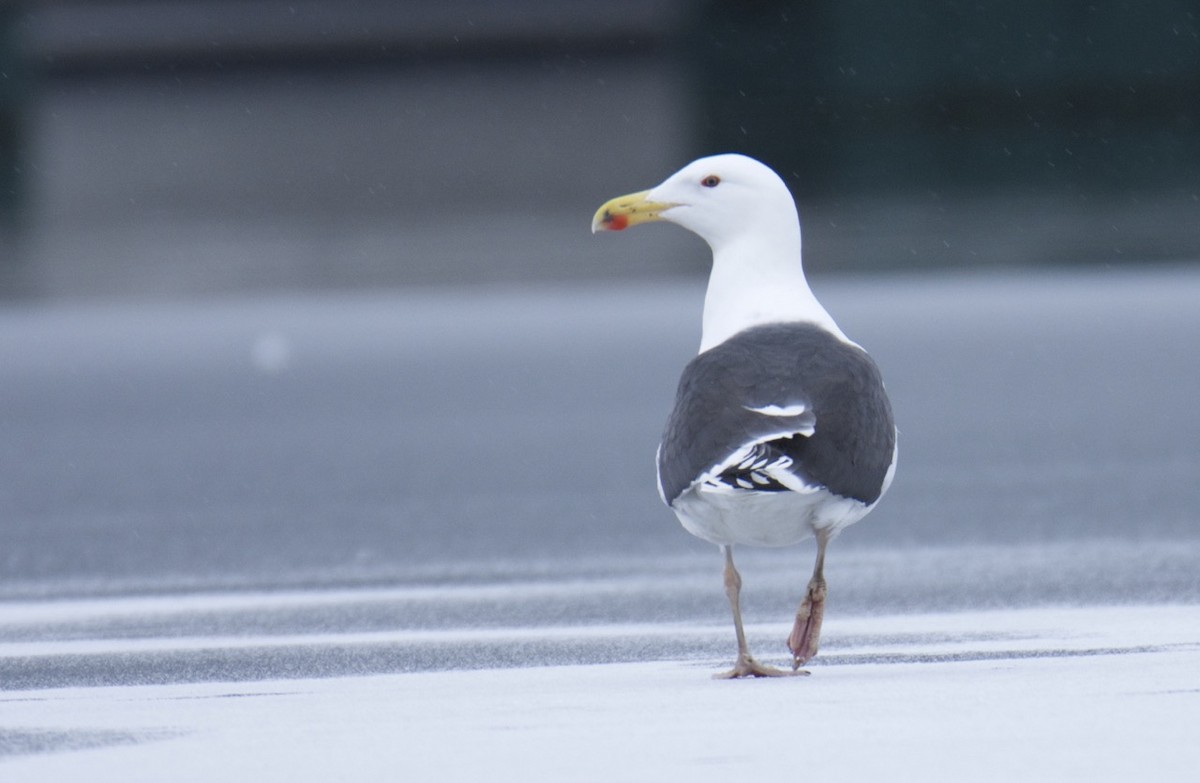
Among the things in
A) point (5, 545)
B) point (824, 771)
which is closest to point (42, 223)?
point (5, 545)

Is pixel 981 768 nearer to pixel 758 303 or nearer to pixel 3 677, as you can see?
pixel 758 303

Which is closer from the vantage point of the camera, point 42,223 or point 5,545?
point 5,545

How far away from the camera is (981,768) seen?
3053 millimetres

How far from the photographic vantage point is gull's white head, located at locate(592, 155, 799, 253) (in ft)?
15.2

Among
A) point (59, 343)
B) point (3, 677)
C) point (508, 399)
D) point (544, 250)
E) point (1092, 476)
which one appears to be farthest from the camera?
point (544, 250)

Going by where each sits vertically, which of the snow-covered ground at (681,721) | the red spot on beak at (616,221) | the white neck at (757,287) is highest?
the red spot on beak at (616,221)

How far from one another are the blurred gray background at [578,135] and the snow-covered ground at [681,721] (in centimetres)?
1294

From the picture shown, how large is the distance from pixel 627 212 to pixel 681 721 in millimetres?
1636

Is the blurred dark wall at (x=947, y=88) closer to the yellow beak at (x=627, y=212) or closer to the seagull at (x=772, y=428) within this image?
the yellow beak at (x=627, y=212)

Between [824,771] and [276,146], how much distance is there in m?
15.4

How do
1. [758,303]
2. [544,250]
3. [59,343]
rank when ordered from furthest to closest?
1. [544,250]
2. [59,343]
3. [758,303]

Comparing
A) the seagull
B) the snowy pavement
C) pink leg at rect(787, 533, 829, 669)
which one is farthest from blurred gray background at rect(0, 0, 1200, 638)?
pink leg at rect(787, 533, 829, 669)

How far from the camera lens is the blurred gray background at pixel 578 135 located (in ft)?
56.6

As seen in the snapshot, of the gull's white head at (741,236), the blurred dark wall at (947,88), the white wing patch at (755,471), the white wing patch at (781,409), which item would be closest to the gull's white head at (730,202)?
the gull's white head at (741,236)
